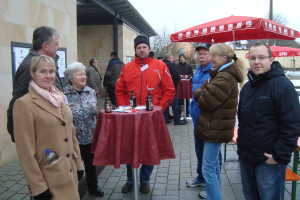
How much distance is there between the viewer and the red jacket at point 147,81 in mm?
3818

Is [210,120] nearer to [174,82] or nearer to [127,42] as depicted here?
[174,82]

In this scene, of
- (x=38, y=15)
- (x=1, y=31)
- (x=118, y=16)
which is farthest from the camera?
(x=118, y=16)

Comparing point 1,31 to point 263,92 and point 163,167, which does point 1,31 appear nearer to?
point 163,167

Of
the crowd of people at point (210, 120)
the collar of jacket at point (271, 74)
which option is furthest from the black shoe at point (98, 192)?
the collar of jacket at point (271, 74)

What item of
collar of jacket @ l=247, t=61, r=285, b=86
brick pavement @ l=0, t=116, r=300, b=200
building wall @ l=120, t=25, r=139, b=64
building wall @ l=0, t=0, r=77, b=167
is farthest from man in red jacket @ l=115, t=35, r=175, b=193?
building wall @ l=120, t=25, r=139, b=64

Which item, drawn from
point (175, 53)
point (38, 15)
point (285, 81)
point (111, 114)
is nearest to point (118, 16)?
point (38, 15)

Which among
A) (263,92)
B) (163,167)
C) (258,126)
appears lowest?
(163,167)

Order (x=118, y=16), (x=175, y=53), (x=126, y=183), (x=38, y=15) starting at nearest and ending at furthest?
(x=126, y=183) < (x=38, y=15) < (x=118, y=16) < (x=175, y=53)

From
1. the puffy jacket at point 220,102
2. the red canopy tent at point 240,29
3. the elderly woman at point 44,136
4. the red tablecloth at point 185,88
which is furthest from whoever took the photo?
the red tablecloth at point 185,88

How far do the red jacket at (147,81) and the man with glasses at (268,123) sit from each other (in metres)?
1.49

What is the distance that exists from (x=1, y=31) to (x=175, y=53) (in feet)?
103

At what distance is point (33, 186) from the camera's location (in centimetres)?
215

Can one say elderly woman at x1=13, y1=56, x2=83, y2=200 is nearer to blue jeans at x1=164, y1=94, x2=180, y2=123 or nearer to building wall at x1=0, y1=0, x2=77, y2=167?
building wall at x1=0, y1=0, x2=77, y2=167

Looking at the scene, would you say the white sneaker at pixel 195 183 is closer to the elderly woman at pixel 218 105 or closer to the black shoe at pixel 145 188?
the black shoe at pixel 145 188
